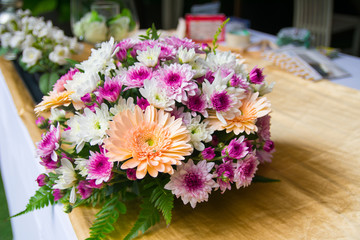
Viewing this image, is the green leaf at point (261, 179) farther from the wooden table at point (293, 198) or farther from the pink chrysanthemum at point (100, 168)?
the pink chrysanthemum at point (100, 168)

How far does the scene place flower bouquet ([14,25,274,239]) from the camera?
19.6 inches

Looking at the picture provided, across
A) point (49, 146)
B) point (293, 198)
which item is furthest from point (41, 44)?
point (293, 198)

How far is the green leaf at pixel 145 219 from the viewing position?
53 cm

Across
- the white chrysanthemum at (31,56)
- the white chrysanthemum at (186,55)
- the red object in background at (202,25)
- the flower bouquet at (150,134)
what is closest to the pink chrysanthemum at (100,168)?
the flower bouquet at (150,134)

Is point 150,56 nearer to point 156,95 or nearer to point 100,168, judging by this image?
point 156,95

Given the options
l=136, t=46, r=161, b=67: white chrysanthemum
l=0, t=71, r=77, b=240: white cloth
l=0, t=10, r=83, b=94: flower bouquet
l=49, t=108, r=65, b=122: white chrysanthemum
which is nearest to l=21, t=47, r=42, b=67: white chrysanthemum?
l=0, t=10, r=83, b=94: flower bouquet

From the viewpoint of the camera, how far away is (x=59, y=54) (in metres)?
1.12

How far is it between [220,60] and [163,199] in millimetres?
282

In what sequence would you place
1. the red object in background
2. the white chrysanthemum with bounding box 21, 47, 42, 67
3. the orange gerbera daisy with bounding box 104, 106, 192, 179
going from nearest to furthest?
the orange gerbera daisy with bounding box 104, 106, 192, 179, the white chrysanthemum with bounding box 21, 47, 42, 67, the red object in background

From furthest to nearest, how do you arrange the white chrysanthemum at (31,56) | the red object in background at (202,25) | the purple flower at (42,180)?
the red object in background at (202,25) < the white chrysanthemum at (31,56) < the purple flower at (42,180)

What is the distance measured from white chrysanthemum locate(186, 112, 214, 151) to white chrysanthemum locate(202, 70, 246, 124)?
0.03m

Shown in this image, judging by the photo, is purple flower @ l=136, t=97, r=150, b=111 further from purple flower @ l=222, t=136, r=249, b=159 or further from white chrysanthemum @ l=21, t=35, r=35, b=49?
white chrysanthemum @ l=21, t=35, r=35, b=49

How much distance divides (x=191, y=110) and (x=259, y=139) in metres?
0.17

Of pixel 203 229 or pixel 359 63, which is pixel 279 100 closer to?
pixel 359 63
